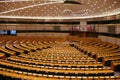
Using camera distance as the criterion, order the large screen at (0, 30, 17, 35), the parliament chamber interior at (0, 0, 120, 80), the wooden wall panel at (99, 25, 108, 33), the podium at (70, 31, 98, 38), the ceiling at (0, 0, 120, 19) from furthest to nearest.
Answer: the large screen at (0, 30, 17, 35), the podium at (70, 31, 98, 38), the wooden wall panel at (99, 25, 108, 33), the parliament chamber interior at (0, 0, 120, 80), the ceiling at (0, 0, 120, 19)

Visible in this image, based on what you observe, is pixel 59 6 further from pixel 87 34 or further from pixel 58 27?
pixel 58 27

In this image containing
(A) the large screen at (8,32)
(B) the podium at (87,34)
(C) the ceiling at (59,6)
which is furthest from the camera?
(A) the large screen at (8,32)

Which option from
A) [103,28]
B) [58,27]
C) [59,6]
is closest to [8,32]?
[58,27]

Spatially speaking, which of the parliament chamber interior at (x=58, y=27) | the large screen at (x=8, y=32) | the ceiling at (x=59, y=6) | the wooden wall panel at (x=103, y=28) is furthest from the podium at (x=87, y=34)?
the large screen at (x=8, y=32)

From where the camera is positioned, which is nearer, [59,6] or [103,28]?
[59,6]

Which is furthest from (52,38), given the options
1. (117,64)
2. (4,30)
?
(117,64)

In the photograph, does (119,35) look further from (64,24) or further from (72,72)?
(64,24)

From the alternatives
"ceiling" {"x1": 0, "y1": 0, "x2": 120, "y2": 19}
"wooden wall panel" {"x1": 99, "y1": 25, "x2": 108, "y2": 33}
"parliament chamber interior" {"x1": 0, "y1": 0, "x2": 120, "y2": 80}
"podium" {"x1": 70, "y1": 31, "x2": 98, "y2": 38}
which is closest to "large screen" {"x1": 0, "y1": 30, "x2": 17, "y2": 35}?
"parliament chamber interior" {"x1": 0, "y1": 0, "x2": 120, "y2": 80}

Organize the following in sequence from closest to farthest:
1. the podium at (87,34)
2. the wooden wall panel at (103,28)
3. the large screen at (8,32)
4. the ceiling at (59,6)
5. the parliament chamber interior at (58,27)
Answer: the ceiling at (59,6) < the parliament chamber interior at (58,27) < the wooden wall panel at (103,28) < the podium at (87,34) < the large screen at (8,32)

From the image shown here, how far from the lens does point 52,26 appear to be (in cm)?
3816

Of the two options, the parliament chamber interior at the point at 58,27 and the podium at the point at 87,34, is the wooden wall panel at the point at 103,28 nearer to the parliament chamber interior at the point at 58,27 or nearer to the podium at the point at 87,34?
the parliament chamber interior at the point at 58,27

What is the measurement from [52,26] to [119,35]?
746 inches

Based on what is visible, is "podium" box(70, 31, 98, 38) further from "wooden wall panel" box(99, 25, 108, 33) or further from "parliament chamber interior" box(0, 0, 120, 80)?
"wooden wall panel" box(99, 25, 108, 33)

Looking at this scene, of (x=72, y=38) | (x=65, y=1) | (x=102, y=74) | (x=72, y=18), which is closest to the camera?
(x=102, y=74)
